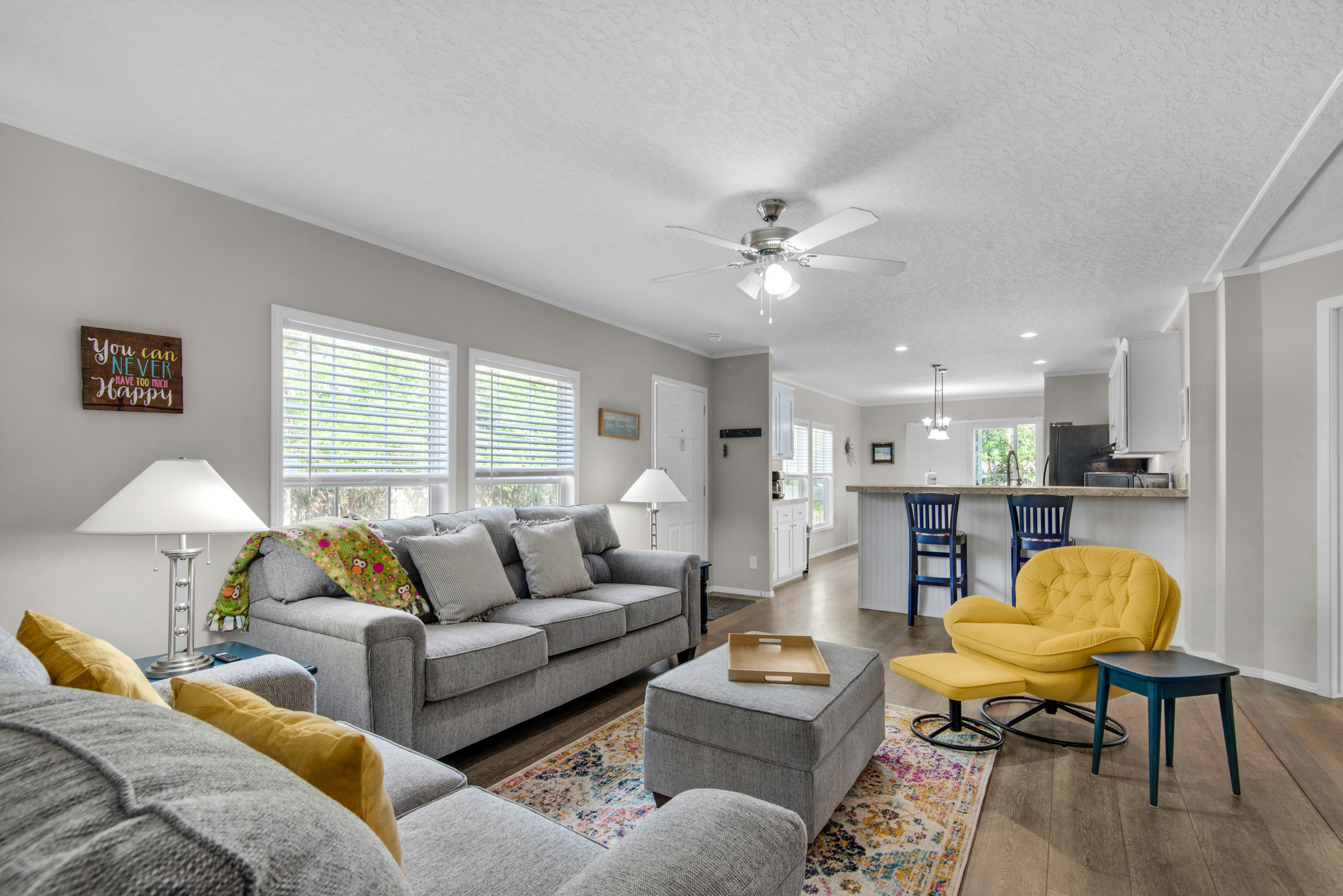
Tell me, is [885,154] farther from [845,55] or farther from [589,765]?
[589,765]

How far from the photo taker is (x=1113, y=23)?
1.82 m

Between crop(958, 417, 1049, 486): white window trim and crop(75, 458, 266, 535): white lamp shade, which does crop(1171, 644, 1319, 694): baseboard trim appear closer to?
crop(75, 458, 266, 535): white lamp shade

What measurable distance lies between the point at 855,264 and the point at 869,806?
2175 millimetres

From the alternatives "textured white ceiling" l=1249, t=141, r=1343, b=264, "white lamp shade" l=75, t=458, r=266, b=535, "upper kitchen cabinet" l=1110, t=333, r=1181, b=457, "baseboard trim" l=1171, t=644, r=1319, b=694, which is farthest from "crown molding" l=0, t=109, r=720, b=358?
"baseboard trim" l=1171, t=644, r=1319, b=694

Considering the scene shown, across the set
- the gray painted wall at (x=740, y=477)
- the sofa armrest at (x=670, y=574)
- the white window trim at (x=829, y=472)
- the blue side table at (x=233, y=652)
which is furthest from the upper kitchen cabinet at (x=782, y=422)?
the blue side table at (x=233, y=652)

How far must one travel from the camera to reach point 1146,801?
7.64 feet

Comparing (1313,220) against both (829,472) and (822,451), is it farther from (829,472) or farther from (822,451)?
(829,472)

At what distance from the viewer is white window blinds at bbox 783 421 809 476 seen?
8.61 m

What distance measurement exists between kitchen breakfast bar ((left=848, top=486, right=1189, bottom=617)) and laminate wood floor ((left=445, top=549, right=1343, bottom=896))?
3.71ft

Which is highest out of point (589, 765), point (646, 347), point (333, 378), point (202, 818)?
point (646, 347)

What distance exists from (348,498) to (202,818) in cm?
325

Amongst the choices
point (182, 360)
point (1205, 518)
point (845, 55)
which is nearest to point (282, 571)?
point (182, 360)

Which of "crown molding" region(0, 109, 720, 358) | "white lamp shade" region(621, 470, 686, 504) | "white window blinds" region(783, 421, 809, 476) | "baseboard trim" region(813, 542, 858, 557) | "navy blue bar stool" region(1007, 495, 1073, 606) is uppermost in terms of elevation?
"crown molding" region(0, 109, 720, 358)

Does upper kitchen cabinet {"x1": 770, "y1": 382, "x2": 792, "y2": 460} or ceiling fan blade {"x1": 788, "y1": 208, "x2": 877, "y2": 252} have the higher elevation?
ceiling fan blade {"x1": 788, "y1": 208, "x2": 877, "y2": 252}
